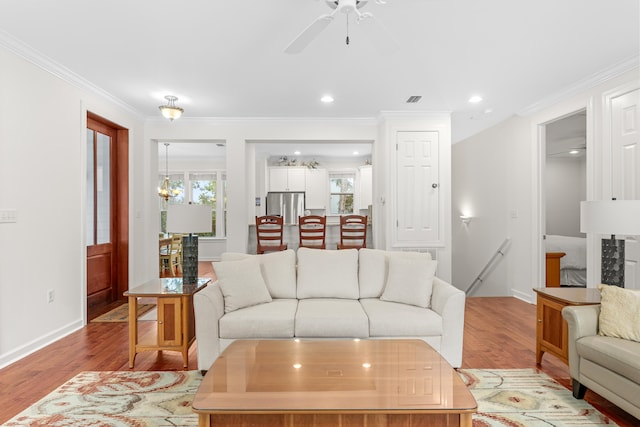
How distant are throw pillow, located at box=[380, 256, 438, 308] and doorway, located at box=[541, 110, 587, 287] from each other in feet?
9.06

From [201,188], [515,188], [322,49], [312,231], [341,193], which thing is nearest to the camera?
[322,49]

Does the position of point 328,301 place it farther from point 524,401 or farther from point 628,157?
point 628,157

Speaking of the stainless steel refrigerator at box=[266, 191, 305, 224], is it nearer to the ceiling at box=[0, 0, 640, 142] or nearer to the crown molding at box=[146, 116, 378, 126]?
the crown molding at box=[146, 116, 378, 126]

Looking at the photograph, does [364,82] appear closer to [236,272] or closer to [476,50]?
[476,50]

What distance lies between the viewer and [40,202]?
3.40m

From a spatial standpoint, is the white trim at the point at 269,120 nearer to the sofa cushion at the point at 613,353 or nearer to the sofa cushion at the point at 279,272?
the sofa cushion at the point at 279,272

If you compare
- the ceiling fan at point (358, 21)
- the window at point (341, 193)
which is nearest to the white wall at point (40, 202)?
the ceiling fan at point (358, 21)

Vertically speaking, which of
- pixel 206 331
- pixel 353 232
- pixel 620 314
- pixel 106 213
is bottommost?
pixel 206 331

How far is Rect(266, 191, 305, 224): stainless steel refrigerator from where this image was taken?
913 centimetres

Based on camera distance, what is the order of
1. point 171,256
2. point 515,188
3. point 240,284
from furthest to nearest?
point 171,256 → point 515,188 → point 240,284

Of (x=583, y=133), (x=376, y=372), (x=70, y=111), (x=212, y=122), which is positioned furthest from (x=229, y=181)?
(x=583, y=133)

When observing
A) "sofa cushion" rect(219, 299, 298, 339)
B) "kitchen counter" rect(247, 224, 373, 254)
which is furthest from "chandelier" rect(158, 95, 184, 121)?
"sofa cushion" rect(219, 299, 298, 339)

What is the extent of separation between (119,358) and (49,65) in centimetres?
275

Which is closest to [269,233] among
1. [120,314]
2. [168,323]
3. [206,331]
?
[120,314]
